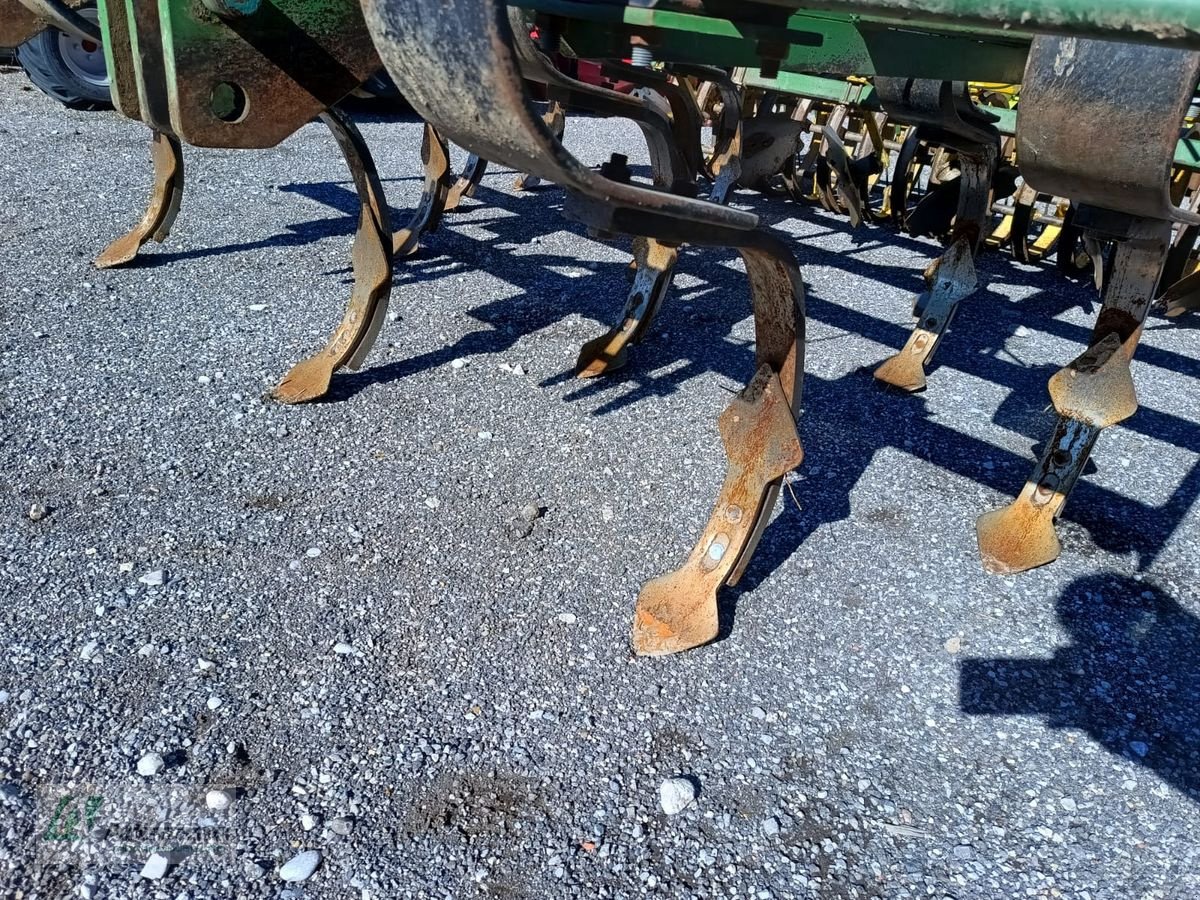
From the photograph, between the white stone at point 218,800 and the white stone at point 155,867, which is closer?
the white stone at point 155,867

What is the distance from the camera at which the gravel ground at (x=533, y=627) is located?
1552 millimetres

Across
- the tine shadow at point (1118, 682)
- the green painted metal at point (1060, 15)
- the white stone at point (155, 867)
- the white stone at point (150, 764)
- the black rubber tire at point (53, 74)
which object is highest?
the green painted metal at point (1060, 15)

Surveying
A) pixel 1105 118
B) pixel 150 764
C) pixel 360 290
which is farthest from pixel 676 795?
pixel 360 290

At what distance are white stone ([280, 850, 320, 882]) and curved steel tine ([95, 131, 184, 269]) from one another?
10.6ft

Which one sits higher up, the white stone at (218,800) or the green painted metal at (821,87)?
the green painted metal at (821,87)

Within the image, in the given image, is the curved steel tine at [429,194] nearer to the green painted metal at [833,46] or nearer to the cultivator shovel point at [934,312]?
the cultivator shovel point at [934,312]

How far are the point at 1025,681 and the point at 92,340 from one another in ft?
10.2

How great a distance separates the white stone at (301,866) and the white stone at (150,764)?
1.06 ft

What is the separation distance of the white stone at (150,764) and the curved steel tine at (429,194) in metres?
3.06

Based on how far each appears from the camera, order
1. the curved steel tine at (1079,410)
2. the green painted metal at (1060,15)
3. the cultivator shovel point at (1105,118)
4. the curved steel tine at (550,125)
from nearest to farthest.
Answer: the green painted metal at (1060,15), the cultivator shovel point at (1105,118), the curved steel tine at (1079,410), the curved steel tine at (550,125)

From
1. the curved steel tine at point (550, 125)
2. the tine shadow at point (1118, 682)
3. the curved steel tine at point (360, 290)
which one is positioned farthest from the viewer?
the curved steel tine at point (550, 125)

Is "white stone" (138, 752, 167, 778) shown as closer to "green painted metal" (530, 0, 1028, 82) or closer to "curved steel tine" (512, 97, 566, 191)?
"green painted metal" (530, 0, 1028, 82)

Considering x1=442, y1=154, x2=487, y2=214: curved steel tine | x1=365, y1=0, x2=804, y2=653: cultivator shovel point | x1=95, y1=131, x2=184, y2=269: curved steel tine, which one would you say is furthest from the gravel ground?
x1=442, y1=154, x2=487, y2=214: curved steel tine

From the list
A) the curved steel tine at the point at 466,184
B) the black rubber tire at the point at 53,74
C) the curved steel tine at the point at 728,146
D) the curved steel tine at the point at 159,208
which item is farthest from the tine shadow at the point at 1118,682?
the black rubber tire at the point at 53,74
